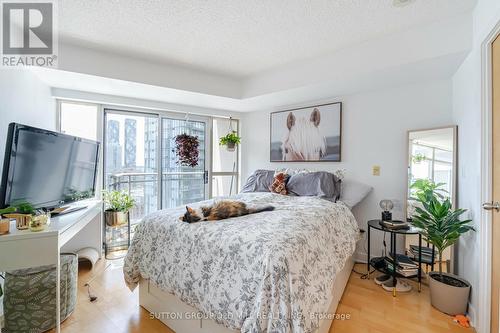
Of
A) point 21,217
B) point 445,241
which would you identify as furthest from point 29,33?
point 445,241

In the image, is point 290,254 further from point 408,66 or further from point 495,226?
point 408,66

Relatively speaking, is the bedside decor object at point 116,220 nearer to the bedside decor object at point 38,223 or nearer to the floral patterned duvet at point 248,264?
the floral patterned duvet at point 248,264

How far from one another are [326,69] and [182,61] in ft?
5.45

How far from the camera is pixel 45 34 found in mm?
2109

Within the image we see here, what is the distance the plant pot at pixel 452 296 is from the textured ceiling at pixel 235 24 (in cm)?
218

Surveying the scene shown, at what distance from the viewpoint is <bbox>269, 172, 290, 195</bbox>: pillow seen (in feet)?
9.82

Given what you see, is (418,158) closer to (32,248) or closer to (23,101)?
(32,248)

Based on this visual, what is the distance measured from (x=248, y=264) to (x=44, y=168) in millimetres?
1817

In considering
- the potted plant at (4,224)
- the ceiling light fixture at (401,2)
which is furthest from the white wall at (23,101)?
the ceiling light fixture at (401,2)

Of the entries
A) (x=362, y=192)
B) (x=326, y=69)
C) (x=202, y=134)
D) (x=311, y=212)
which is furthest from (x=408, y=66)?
(x=202, y=134)

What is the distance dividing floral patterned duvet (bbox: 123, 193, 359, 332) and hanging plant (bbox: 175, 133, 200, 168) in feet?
5.66

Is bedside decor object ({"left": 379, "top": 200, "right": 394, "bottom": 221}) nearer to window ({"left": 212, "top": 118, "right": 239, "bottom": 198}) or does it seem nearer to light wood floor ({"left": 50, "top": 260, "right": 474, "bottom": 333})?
light wood floor ({"left": 50, "top": 260, "right": 474, "bottom": 333})

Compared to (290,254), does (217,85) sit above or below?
above

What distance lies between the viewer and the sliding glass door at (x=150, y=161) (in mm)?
3377
